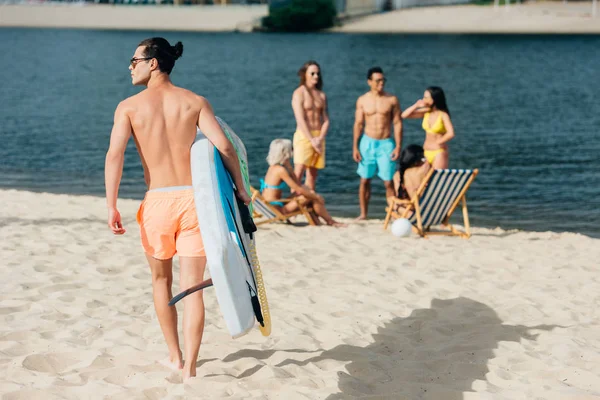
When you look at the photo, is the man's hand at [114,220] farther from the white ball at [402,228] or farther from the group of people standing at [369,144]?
the white ball at [402,228]

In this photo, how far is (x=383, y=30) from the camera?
9500cm

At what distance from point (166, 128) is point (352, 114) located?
2177 cm

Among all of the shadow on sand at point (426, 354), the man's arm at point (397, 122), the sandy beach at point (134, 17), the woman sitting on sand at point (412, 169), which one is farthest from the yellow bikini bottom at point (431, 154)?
the sandy beach at point (134, 17)

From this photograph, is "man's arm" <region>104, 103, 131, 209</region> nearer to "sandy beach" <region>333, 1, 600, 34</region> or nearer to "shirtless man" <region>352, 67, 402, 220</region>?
"shirtless man" <region>352, 67, 402, 220</region>

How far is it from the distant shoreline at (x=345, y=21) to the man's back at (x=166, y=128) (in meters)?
88.2

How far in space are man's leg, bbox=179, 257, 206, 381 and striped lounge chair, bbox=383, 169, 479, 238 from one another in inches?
193

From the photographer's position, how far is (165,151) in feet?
13.8

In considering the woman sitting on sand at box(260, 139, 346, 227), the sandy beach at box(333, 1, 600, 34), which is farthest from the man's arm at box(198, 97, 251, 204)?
the sandy beach at box(333, 1, 600, 34)

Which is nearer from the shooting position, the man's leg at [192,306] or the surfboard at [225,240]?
the surfboard at [225,240]

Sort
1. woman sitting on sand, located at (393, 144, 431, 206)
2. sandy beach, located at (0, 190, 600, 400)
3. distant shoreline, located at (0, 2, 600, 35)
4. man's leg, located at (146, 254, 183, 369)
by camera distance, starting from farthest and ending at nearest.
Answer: distant shoreline, located at (0, 2, 600, 35) < woman sitting on sand, located at (393, 144, 431, 206) < sandy beach, located at (0, 190, 600, 400) < man's leg, located at (146, 254, 183, 369)

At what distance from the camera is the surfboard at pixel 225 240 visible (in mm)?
3889

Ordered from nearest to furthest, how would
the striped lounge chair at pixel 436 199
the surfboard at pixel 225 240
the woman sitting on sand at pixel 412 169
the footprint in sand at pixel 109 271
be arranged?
1. the surfboard at pixel 225 240
2. the footprint in sand at pixel 109 271
3. the striped lounge chair at pixel 436 199
4. the woman sitting on sand at pixel 412 169

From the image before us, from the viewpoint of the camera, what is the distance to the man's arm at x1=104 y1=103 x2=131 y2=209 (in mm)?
4145

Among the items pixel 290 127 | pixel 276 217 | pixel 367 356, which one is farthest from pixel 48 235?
pixel 290 127
